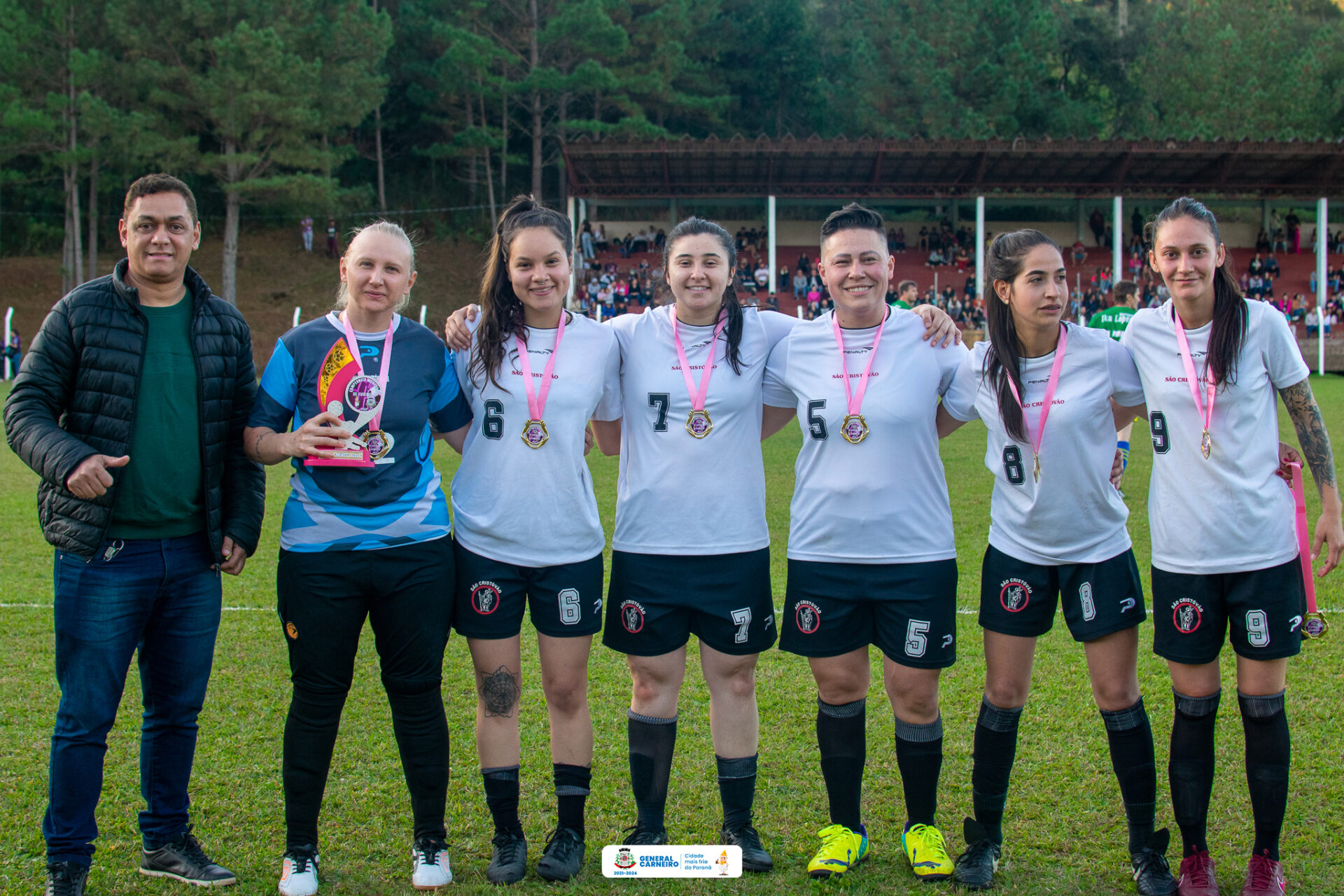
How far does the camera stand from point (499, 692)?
11.4ft

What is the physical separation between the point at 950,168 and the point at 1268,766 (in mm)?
35161

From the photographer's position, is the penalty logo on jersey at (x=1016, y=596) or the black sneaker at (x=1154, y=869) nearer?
the black sneaker at (x=1154, y=869)

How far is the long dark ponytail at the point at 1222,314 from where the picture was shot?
3.21m

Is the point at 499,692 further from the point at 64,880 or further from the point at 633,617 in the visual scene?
the point at 64,880

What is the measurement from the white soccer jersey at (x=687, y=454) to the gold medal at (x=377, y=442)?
0.76m

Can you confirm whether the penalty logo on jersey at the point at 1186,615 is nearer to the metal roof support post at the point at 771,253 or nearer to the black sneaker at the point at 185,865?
the black sneaker at the point at 185,865

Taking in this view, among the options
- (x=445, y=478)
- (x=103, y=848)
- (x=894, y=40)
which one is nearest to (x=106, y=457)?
(x=103, y=848)

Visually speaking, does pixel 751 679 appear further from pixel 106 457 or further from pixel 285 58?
pixel 285 58

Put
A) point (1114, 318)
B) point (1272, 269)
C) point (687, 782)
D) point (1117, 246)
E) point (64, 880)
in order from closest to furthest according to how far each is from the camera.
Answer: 1. point (64, 880)
2. point (687, 782)
3. point (1114, 318)
4. point (1117, 246)
5. point (1272, 269)

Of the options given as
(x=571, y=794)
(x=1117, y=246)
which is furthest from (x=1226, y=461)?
(x=1117, y=246)

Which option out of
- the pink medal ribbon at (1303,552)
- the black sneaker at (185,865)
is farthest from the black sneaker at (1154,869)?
the black sneaker at (185,865)

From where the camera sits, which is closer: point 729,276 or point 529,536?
point 529,536

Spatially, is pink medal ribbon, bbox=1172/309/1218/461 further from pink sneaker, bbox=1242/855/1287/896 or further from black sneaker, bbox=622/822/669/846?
black sneaker, bbox=622/822/669/846

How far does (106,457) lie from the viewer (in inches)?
121
